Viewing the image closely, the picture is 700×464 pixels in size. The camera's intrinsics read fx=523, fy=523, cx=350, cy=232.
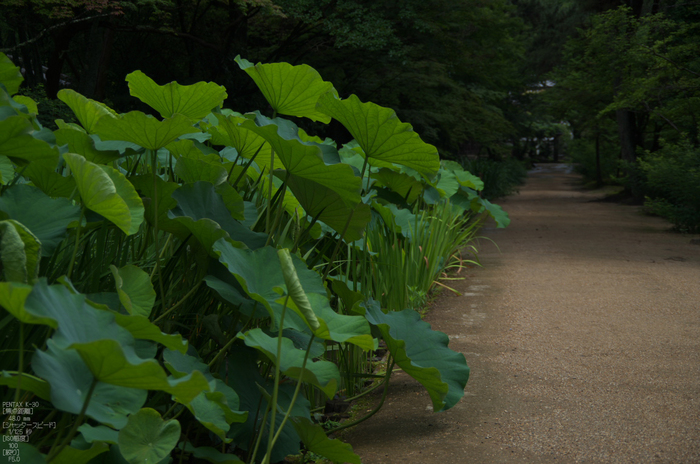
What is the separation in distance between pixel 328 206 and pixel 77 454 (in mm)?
822

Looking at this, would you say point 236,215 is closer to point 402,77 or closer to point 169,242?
point 169,242

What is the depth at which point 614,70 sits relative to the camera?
31.7 ft

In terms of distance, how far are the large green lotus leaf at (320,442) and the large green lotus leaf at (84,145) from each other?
0.84 m

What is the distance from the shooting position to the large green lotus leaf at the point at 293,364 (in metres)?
0.99

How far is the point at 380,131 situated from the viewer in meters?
1.39

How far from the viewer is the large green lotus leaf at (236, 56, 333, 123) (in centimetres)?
141

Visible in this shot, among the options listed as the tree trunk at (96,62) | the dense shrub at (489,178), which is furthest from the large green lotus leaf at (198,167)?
the tree trunk at (96,62)

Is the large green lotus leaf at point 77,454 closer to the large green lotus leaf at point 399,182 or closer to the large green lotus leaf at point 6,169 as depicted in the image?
the large green lotus leaf at point 6,169

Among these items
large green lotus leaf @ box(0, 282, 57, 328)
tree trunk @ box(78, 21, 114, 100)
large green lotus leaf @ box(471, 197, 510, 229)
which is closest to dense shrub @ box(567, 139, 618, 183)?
large green lotus leaf @ box(471, 197, 510, 229)

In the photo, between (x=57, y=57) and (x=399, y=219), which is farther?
(x=57, y=57)

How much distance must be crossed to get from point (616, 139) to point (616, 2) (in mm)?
4507

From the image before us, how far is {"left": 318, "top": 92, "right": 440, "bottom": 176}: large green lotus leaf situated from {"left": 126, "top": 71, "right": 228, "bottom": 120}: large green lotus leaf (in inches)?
11.9

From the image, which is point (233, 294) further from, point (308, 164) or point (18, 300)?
point (18, 300)

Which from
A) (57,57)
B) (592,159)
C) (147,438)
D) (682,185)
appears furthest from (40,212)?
(592,159)
